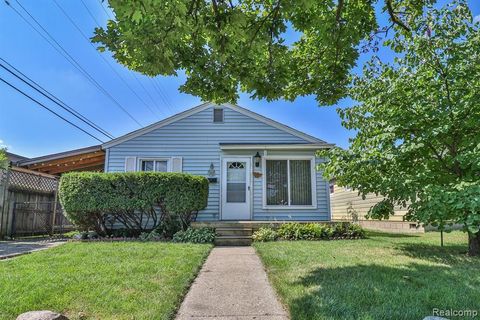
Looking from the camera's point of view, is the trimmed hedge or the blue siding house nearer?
the trimmed hedge

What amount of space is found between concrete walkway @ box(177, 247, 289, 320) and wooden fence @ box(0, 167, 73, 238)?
7.17m

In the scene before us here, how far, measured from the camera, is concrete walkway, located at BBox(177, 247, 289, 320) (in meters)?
3.04

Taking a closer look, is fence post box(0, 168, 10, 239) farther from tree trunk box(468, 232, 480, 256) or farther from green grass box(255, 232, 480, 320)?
tree trunk box(468, 232, 480, 256)

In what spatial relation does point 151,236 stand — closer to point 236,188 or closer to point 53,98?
point 236,188

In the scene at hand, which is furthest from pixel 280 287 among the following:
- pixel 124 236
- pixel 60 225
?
pixel 60 225

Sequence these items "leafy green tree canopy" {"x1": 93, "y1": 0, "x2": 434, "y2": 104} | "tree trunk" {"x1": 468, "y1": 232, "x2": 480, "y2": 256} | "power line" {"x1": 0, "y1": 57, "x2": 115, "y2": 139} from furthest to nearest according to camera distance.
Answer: "power line" {"x1": 0, "y1": 57, "x2": 115, "y2": 139} → "tree trunk" {"x1": 468, "y1": 232, "x2": 480, "y2": 256} → "leafy green tree canopy" {"x1": 93, "y1": 0, "x2": 434, "y2": 104}

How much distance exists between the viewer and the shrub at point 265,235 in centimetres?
869

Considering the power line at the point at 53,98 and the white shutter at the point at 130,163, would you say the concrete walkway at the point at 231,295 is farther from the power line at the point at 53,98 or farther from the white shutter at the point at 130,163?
the power line at the point at 53,98

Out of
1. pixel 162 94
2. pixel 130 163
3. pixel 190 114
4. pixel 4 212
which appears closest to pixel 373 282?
pixel 190 114

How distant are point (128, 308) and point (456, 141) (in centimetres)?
592

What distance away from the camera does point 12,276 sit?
4.20m

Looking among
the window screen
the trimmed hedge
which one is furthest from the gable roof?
the trimmed hedge

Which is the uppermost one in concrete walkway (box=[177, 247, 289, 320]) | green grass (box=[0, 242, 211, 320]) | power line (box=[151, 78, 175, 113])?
power line (box=[151, 78, 175, 113])

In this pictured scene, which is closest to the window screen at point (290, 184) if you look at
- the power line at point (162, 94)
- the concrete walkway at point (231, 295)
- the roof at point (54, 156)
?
the concrete walkway at point (231, 295)
